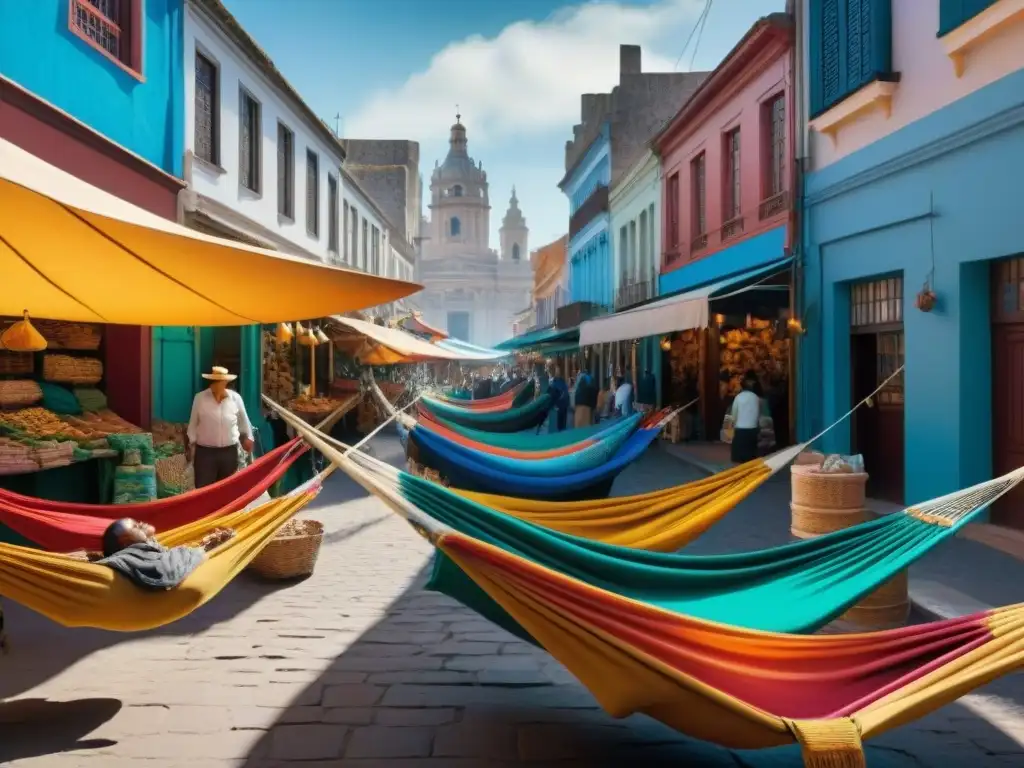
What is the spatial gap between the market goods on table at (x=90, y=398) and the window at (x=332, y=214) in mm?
9230

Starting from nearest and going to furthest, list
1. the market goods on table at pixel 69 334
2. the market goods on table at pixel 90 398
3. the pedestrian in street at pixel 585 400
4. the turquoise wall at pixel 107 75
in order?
the turquoise wall at pixel 107 75 → the market goods on table at pixel 69 334 → the market goods on table at pixel 90 398 → the pedestrian in street at pixel 585 400

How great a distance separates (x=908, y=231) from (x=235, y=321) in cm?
577

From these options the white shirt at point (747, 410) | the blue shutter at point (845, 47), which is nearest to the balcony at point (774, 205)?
the blue shutter at point (845, 47)

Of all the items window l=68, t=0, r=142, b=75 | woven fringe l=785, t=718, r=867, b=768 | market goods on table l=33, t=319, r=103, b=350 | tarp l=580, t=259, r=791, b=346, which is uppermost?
window l=68, t=0, r=142, b=75

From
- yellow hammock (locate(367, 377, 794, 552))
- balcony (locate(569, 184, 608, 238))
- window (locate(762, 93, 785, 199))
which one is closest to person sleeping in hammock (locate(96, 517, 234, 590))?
yellow hammock (locate(367, 377, 794, 552))

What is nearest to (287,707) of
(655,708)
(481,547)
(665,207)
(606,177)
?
(481,547)

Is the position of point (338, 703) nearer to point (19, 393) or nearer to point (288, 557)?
point (288, 557)

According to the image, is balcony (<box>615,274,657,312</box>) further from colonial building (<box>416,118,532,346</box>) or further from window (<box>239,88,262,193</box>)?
colonial building (<box>416,118,532,346</box>)

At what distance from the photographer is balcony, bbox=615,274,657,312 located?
57.8ft

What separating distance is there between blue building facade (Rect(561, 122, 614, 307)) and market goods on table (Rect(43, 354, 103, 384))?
15.9m

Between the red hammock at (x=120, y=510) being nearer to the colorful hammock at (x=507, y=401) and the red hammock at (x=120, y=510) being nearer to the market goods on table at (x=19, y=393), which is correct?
the market goods on table at (x=19, y=393)

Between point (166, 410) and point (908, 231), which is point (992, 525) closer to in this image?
point (908, 231)

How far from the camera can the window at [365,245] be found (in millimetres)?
21547

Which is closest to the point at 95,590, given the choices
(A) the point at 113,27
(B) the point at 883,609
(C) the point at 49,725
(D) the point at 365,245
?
(C) the point at 49,725
